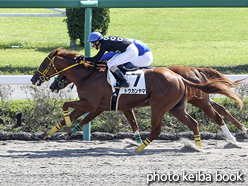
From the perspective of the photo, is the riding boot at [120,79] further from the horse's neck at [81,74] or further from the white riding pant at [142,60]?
the white riding pant at [142,60]

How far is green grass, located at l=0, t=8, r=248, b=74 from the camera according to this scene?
37.8 ft

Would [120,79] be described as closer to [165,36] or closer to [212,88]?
[212,88]

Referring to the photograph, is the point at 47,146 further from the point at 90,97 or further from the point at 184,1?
the point at 184,1

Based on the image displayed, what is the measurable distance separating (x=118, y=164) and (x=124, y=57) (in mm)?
1783

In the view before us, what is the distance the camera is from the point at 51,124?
729 cm

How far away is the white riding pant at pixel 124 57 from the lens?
5.84 metres

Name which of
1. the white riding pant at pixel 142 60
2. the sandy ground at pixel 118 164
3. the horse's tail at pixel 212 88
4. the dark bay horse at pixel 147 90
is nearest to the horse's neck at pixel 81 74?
the dark bay horse at pixel 147 90

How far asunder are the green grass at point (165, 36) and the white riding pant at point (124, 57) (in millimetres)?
4505

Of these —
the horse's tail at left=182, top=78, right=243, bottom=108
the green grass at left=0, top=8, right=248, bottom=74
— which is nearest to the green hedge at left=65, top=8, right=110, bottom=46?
the green grass at left=0, top=8, right=248, bottom=74

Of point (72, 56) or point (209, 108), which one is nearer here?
point (72, 56)

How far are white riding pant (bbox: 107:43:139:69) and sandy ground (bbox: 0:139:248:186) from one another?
1.46 metres

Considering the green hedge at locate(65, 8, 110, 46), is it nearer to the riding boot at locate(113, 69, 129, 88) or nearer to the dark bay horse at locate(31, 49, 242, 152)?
the dark bay horse at locate(31, 49, 242, 152)

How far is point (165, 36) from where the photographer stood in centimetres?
1633

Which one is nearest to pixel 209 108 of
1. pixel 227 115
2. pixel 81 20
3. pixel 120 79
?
pixel 227 115
